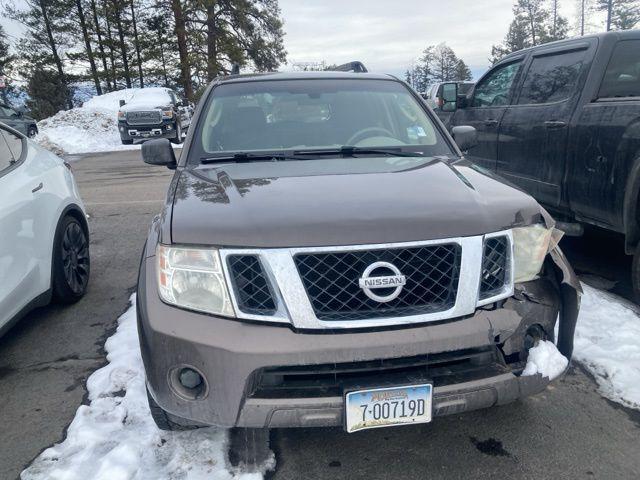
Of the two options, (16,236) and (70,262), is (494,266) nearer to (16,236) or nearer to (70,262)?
(16,236)

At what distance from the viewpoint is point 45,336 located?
13.0 ft

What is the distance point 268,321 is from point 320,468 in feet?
2.65

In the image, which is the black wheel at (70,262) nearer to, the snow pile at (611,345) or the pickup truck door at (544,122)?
the snow pile at (611,345)

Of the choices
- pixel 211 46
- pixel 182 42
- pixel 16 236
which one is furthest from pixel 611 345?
pixel 182 42

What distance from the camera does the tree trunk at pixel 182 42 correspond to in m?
28.3

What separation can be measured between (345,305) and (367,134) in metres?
1.74

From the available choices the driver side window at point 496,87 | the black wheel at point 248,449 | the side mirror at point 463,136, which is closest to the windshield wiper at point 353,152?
the side mirror at point 463,136

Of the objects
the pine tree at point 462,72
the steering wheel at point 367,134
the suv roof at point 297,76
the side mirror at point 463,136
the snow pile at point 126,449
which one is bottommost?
the pine tree at point 462,72

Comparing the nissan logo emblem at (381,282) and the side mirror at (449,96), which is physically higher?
the side mirror at (449,96)

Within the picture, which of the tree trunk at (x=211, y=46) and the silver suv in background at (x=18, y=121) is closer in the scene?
the silver suv in background at (x=18, y=121)

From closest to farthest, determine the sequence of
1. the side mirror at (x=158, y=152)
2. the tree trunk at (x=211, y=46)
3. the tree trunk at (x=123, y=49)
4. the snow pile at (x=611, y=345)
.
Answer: the snow pile at (x=611, y=345)
the side mirror at (x=158, y=152)
the tree trunk at (x=211, y=46)
the tree trunk at (x=123, y=49)

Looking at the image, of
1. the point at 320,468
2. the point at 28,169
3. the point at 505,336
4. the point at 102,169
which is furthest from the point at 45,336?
the point at 102,169

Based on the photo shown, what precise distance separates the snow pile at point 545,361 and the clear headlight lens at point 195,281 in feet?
4.06

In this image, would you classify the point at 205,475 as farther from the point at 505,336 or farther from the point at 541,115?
the point at 541,115
